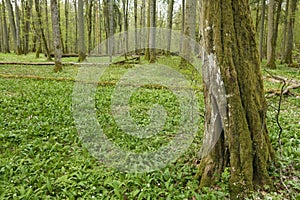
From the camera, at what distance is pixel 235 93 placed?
3020 mm

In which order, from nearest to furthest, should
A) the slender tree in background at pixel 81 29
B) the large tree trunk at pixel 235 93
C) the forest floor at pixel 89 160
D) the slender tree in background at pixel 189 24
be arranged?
1. the large tree trunk at pixel 235 93
2. the forest floor at pixel 89 160
3. the slender tree in background at pixel 189 24
4. the slender tree in background at pixel 81 29

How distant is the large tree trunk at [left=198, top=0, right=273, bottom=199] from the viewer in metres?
3.01

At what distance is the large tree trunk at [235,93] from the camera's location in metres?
3.01

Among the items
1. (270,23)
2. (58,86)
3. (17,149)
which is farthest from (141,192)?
(270,23)

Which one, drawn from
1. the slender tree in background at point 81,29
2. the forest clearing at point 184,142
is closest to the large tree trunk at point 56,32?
the slender tree in background at point 81,29

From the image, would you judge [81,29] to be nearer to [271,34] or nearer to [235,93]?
[271,34]

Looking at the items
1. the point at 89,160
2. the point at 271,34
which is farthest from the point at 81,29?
the point at 89,160

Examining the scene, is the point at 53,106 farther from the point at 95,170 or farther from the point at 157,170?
the point at 157,170

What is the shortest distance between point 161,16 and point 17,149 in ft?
127

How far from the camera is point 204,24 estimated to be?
3.13 metres

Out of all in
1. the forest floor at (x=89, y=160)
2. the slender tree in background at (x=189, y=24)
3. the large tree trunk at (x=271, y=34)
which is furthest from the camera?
the large tree trunk at (x=271, y=34)

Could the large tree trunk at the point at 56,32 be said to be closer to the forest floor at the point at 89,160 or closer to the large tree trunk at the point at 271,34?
the forest floor at the point at 89,160

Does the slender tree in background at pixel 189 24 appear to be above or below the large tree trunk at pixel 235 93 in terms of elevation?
above

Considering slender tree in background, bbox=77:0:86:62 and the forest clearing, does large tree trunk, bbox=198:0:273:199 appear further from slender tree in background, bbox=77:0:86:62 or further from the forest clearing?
slender tree in background, bbox=77:0:86:62
